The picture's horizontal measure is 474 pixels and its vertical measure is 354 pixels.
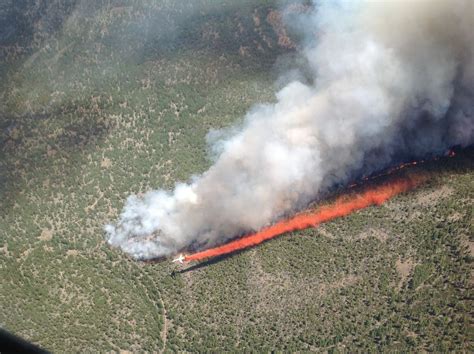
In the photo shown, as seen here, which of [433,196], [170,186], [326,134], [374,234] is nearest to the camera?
[374,234]

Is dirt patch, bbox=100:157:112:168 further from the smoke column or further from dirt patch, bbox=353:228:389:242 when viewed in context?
dirt patch, bbox=353:228:389:242

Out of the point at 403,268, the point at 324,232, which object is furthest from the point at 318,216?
the point at 403,268

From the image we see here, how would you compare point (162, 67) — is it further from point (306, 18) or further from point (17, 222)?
point (17, 222)

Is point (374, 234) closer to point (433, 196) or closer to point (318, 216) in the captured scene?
point (318, 216)

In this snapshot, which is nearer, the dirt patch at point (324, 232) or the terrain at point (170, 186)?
the terrain at point (170, 186)

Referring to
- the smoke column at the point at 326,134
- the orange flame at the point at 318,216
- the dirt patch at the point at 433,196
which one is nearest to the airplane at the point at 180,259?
the orange flame at the point at 318,216

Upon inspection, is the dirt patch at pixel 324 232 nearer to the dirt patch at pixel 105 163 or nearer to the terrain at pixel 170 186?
the terrain at pixel 170 186
